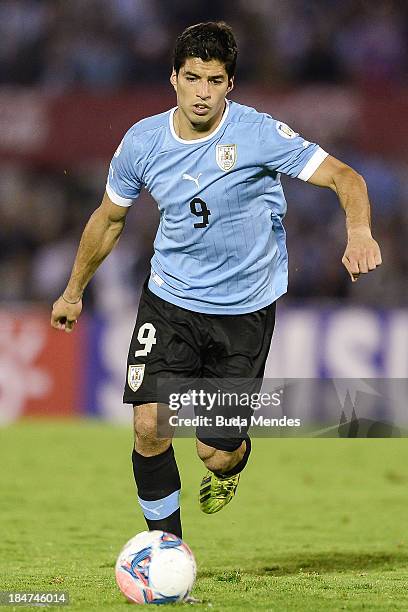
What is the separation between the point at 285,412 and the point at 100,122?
8.96m

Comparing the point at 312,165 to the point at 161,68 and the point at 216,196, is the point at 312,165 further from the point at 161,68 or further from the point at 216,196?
the point at 161,68

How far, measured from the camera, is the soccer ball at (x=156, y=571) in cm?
501

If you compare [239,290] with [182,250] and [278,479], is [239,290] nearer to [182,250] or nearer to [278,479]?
[182,250]

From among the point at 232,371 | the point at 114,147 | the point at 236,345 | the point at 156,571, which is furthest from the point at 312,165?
the point at 114,147

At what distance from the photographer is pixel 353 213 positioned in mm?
5176

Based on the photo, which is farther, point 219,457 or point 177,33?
point 177,33

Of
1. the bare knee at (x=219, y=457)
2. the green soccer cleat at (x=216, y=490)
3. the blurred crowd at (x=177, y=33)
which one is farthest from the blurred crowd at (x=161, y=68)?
the bare knee at (x=219, y=457)

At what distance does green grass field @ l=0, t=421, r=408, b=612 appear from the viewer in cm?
560

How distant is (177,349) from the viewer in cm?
590

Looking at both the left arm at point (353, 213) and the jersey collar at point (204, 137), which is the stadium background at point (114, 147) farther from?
the left arm at point (353, 213)

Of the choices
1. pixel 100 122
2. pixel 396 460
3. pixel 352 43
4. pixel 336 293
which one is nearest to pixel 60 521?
pixel 396 460

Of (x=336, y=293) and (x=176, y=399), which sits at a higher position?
(x=336, y=293)

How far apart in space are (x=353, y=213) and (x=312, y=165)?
431mm

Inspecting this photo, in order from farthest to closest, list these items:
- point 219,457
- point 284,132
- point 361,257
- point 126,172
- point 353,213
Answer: point 219,457 < point 126,172 < point 284,132 < point 353,213 < point 361,257
